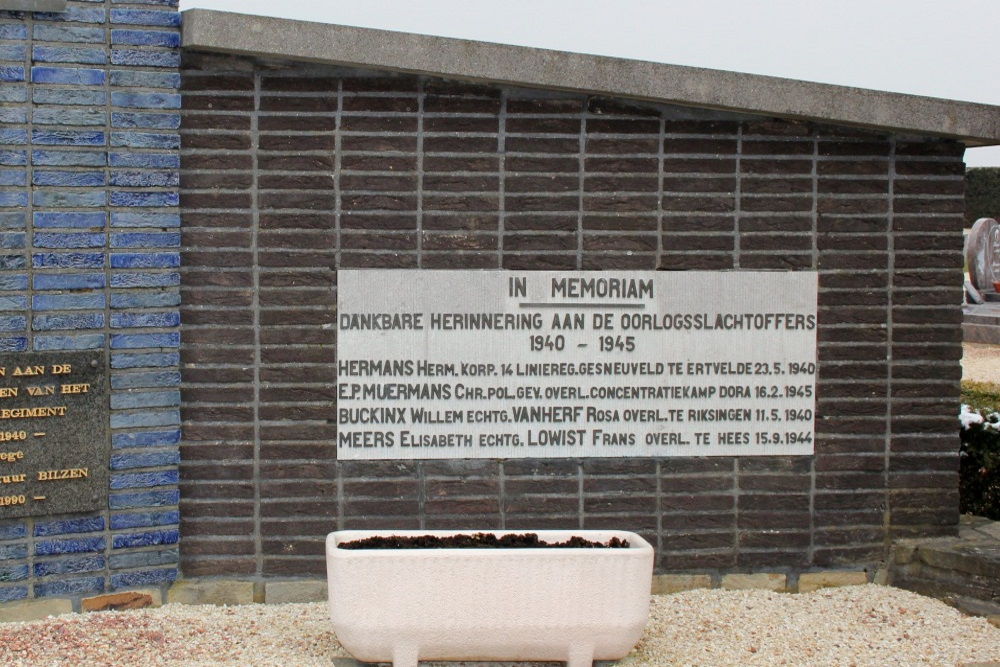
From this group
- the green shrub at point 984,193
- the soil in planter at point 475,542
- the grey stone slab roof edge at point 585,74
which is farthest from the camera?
the green shrub at point 984,193

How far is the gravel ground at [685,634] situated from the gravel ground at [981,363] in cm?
827

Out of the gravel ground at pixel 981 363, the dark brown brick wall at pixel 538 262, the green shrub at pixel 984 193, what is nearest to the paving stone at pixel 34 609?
the dark brown brick wall at pixel 538 262

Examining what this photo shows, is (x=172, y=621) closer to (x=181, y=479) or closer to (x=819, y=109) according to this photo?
(x=181, y=479)

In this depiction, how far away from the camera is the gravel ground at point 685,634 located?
5.44 m

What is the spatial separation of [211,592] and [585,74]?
3.37 metres

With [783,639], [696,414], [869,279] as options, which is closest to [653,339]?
[696,414]

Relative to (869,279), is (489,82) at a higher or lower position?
higher

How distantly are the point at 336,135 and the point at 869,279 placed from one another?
305 centimetres

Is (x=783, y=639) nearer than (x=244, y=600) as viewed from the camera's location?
Yes

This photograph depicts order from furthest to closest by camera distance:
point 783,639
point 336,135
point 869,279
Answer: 1. point 869,279
2. point 336,135
3. point 783,639

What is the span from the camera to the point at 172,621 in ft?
19.3

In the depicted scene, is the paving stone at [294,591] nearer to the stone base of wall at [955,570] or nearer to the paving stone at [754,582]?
the paving stone at [754,582]

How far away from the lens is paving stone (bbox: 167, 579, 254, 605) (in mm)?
6180

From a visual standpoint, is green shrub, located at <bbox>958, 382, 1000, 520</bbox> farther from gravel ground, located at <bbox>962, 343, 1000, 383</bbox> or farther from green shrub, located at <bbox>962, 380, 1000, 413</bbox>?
gravel ground, located at <bbox>962, 343, 1000, 383</bbox>
